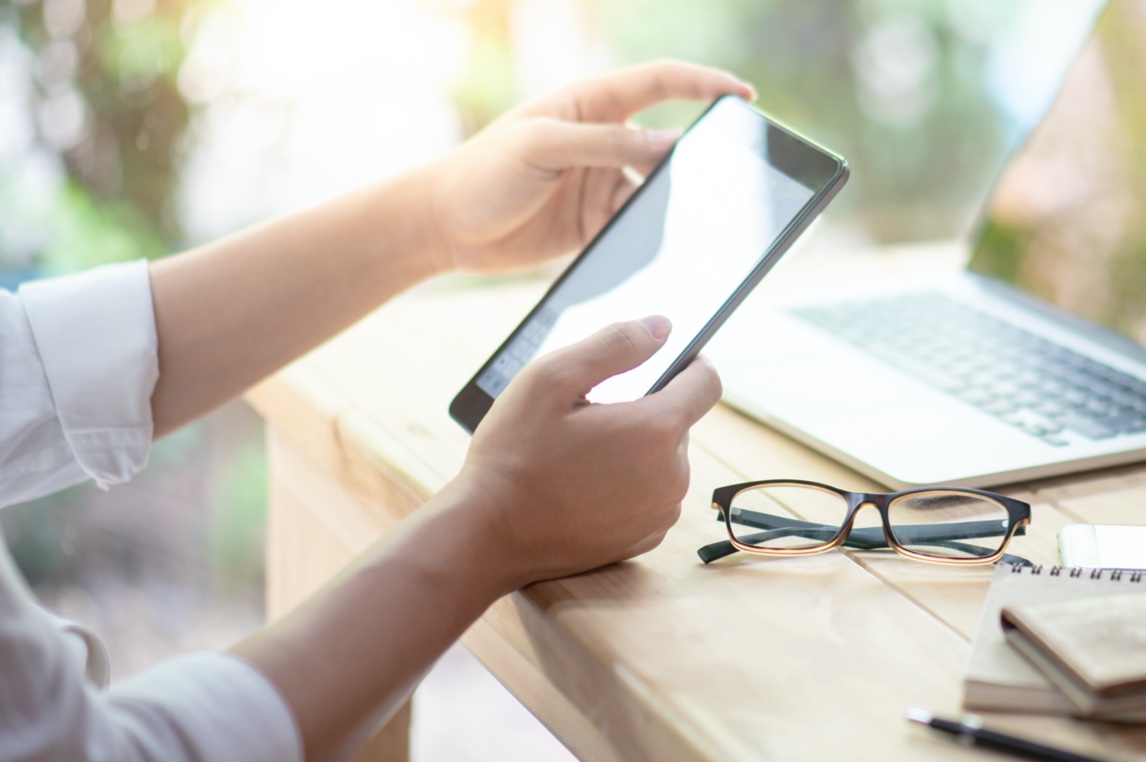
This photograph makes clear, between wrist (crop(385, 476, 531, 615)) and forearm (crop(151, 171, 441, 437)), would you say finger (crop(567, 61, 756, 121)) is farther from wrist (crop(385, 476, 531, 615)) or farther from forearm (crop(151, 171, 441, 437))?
wrist (crop(385, 476, 531, 615))

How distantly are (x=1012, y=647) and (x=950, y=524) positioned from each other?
0.12 metres

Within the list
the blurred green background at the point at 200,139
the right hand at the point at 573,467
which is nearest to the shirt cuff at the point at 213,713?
the right hand at the point at 573,467

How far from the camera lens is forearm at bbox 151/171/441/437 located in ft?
2.36

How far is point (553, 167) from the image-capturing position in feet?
2.46

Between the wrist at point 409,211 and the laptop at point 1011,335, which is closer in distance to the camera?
the laptop at point 1011,335

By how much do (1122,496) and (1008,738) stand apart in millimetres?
276

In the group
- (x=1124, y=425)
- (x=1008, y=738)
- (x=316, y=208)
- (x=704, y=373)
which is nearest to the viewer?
(x=1008, y=738)

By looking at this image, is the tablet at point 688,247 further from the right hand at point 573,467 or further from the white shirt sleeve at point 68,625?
the white shirt sleeve at point 68,625

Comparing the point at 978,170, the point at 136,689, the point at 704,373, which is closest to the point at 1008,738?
the point at 704,373

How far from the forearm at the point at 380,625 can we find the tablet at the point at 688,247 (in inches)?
5.5

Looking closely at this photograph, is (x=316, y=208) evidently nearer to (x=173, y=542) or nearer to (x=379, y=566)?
(x=379, y=566)

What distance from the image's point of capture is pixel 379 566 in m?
0.47

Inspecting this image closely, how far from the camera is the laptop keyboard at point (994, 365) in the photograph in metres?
0.66

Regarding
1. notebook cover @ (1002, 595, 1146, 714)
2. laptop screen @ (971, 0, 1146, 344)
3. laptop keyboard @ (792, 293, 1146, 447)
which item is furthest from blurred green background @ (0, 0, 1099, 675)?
notebook cover @ (1002, 595, 1146, 714)
